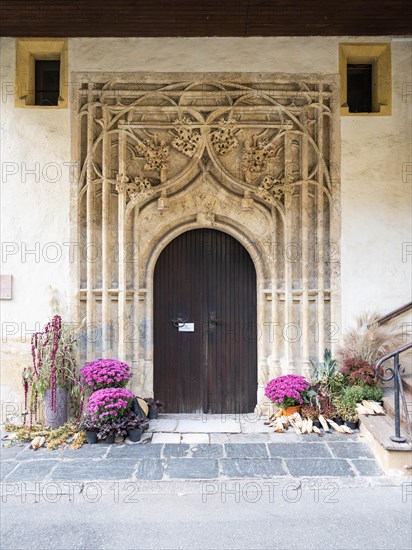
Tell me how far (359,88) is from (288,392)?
399 centimetres

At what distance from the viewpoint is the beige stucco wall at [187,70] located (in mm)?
5922

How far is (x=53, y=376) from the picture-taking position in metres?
5.33

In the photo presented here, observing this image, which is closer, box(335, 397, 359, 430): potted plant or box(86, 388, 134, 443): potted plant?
box(86, 388, 134, 443): potted plant

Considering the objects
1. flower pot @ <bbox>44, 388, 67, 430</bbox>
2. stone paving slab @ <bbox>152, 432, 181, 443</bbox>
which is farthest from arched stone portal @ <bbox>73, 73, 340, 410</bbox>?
stone paving slab @ <bbox>152, 432, 181, 443</bbox>

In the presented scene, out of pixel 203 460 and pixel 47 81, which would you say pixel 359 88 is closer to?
pixel 47 81

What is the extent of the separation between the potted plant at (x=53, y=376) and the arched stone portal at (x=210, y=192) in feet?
1.33

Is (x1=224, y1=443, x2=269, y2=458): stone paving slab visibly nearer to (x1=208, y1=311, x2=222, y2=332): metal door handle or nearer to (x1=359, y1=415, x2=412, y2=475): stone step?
(x1=359, y1=415, x2=412, y2=475): stone step

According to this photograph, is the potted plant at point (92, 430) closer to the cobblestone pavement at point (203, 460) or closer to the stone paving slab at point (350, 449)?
the cobblestone pavement at point (203, 460)

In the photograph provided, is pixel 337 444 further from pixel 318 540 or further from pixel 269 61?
pixel 269 61

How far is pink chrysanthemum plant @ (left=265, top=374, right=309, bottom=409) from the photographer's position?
5426 millimetres

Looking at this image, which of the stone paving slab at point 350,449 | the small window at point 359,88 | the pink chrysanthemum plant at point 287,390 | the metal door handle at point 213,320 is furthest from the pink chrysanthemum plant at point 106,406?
the small window at point 359,88
